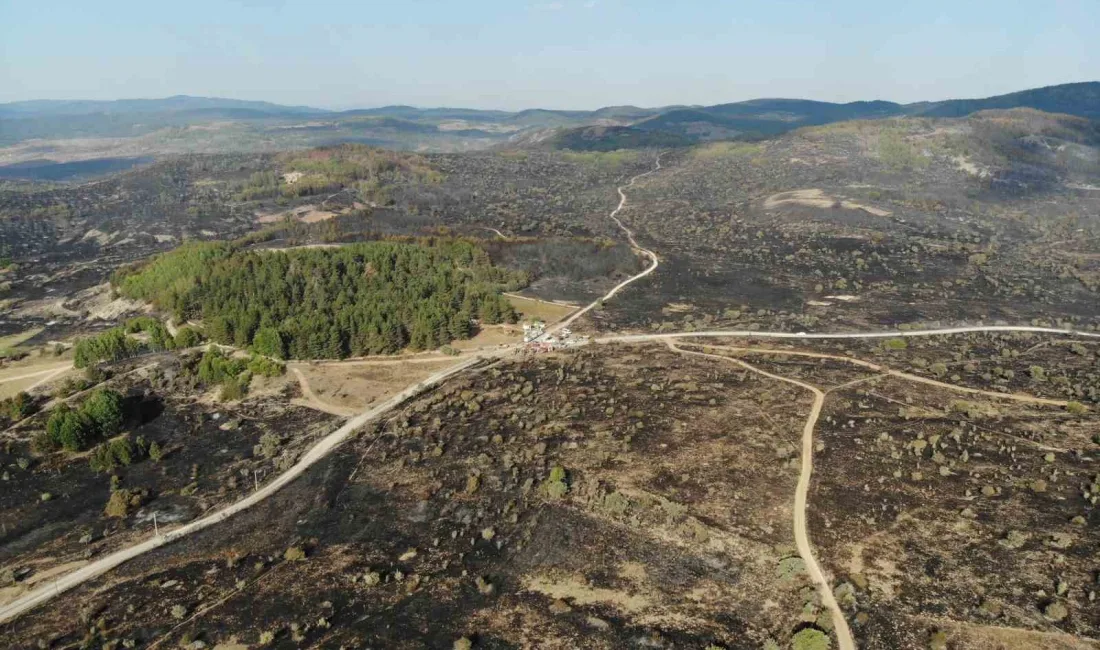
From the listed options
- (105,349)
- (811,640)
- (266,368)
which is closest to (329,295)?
(266,368)

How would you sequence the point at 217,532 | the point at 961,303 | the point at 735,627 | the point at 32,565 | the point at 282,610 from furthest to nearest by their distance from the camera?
1. the point at 961,303
2. the point at 217,532
3. the point at 32,565
4. the point at 282,610
5. the point at 735,627

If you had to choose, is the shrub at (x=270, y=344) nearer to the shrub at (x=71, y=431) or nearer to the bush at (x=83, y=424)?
the bush at (x=83, y=424)

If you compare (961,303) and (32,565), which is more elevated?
(961,303)

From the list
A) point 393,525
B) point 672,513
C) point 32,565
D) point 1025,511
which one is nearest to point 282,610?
point 393,525

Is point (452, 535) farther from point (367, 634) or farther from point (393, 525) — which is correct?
point (367, 634)

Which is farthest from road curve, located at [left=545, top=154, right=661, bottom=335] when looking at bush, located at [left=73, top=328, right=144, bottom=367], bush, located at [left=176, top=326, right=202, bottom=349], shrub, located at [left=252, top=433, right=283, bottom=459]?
bush, located at [left=73, top=328, right=144, bottom=367]

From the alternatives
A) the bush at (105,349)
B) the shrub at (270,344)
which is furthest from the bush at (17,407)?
the shrub at (270,344)
